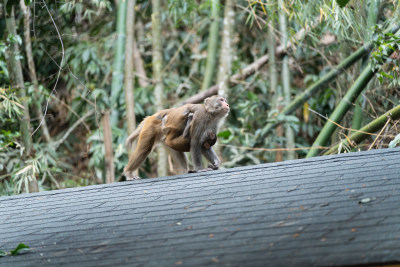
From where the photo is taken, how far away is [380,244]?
4742 millimetres

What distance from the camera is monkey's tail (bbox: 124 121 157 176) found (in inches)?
364

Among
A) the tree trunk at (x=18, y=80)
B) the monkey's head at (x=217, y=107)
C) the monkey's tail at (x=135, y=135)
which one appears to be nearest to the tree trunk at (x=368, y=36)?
the monkey's head at (x=217, y=107)

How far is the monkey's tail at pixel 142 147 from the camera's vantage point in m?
9.26

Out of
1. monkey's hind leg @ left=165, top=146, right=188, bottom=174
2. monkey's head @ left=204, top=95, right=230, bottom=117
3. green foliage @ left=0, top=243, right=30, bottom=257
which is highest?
monkey's head @ left=204, top=95, right=230, bottom=117

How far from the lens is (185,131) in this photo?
9305 millimetres

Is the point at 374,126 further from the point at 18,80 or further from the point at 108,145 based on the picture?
the point at 18,80

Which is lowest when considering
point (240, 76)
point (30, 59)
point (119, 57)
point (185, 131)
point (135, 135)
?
point (240, 76)

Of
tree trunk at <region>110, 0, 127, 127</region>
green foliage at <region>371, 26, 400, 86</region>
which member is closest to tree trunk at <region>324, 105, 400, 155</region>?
green foliage at <region>371, 26, 400, 86</region>

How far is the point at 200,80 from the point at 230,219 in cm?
1425

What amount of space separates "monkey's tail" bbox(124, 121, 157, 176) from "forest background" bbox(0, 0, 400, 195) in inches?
62.9

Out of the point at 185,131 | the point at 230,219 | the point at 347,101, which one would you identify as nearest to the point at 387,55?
the point at 347,101

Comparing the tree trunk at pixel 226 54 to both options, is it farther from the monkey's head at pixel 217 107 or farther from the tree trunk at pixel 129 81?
the monkey's head at pixel 217 107

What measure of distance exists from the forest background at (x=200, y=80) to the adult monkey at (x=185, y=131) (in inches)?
65.0

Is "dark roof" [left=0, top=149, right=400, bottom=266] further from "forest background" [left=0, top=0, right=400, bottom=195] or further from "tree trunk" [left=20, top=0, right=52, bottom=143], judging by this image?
"tree trunk" [left=20, top=0, right=52, bottom=143]
